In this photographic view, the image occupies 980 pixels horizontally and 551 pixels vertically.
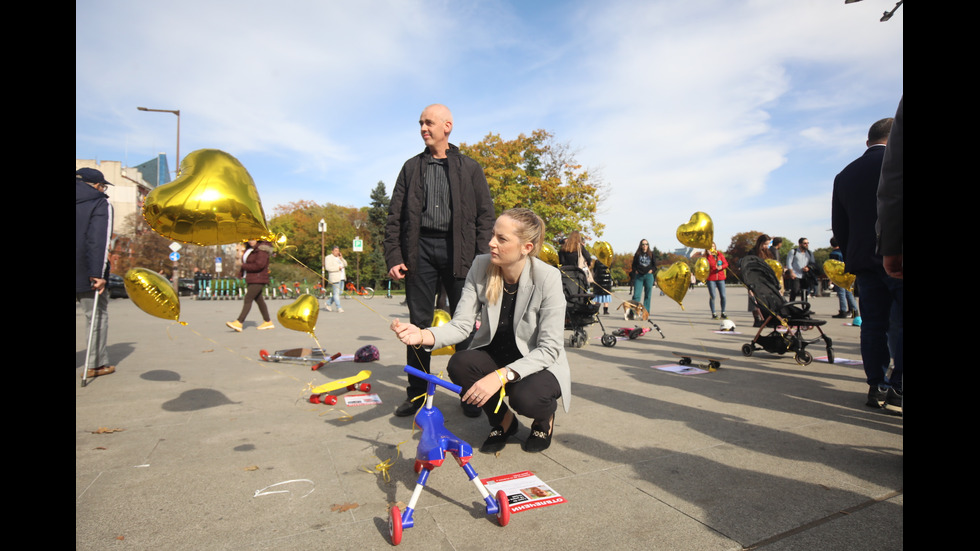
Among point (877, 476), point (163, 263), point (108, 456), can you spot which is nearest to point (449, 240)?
point (108, 456)

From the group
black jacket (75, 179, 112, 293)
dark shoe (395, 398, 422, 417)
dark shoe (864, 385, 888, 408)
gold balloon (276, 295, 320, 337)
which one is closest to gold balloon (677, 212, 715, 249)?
dark shoe (864, 385, 888, 408)

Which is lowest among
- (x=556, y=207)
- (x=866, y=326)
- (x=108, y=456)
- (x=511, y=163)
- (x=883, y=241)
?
(x=108, y=456)

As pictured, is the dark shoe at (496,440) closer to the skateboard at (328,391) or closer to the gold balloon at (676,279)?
the skateboard at (328,391)

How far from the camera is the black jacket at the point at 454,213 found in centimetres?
372

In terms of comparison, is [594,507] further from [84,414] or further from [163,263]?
[163,263]

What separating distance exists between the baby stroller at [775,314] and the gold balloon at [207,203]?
5.52 m

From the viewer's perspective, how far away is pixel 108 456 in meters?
2.88

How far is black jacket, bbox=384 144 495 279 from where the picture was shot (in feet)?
12.2

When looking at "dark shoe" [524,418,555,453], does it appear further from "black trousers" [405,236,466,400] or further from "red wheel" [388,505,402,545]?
"red wheel" [388,505,402,545]

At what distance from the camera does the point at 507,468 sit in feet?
8.86

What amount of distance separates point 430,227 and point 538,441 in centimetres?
170

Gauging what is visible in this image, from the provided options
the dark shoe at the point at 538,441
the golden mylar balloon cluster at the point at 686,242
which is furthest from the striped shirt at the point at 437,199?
the golden mylar balloon cluster at the point at 686,242

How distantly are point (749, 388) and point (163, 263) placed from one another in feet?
114

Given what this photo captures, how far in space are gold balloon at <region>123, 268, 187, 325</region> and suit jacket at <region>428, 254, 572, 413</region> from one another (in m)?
2.40
